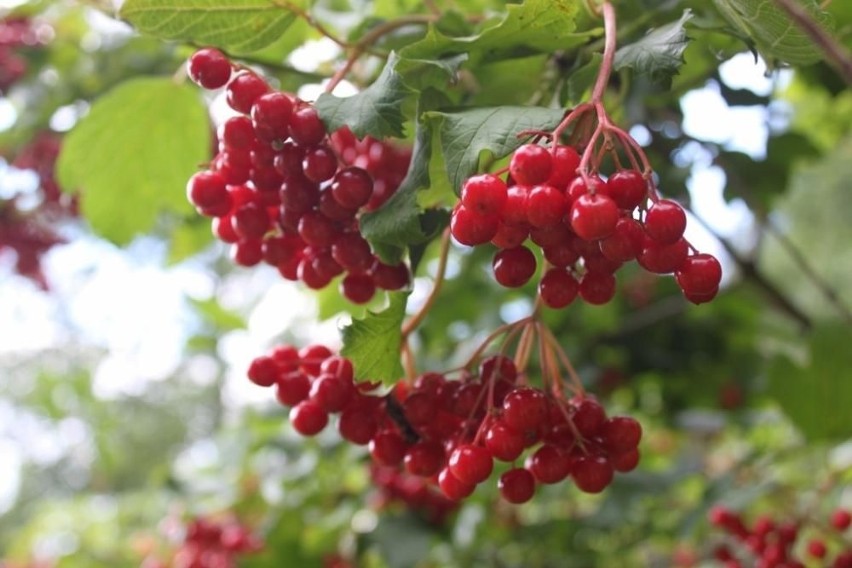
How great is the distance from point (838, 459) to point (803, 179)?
788mm

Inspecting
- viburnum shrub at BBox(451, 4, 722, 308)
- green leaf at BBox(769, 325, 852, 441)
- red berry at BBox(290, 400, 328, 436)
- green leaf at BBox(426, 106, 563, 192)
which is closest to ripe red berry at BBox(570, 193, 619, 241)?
viburnum shrub at BBox(451, 4, 722, 308)

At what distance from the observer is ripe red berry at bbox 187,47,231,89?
2.40ft

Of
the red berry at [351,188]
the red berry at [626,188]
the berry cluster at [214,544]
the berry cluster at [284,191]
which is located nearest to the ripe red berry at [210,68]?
the berry cluster at [284,191]

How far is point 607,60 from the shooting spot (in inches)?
24.8

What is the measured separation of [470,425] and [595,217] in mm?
282

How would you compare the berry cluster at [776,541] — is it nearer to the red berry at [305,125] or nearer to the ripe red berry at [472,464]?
the ripe red berry at [472,464]

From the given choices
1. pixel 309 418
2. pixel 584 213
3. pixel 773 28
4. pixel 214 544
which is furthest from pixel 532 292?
pixel 584 213

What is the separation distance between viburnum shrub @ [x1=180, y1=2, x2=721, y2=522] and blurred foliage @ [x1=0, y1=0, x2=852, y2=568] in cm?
4

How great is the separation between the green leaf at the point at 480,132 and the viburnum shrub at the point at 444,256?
0.01 metres

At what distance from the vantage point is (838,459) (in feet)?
7.59

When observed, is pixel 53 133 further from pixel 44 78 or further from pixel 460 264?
pixel 460 264

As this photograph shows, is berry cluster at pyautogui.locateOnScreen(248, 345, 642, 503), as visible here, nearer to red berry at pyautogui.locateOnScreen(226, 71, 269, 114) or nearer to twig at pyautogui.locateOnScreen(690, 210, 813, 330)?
red berry at pyautogui.locateOnScreen(226, 71, 269, 114)

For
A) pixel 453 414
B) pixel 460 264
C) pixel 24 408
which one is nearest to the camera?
pixel 453 414

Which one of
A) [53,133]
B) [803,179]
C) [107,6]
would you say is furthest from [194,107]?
[803,179]
